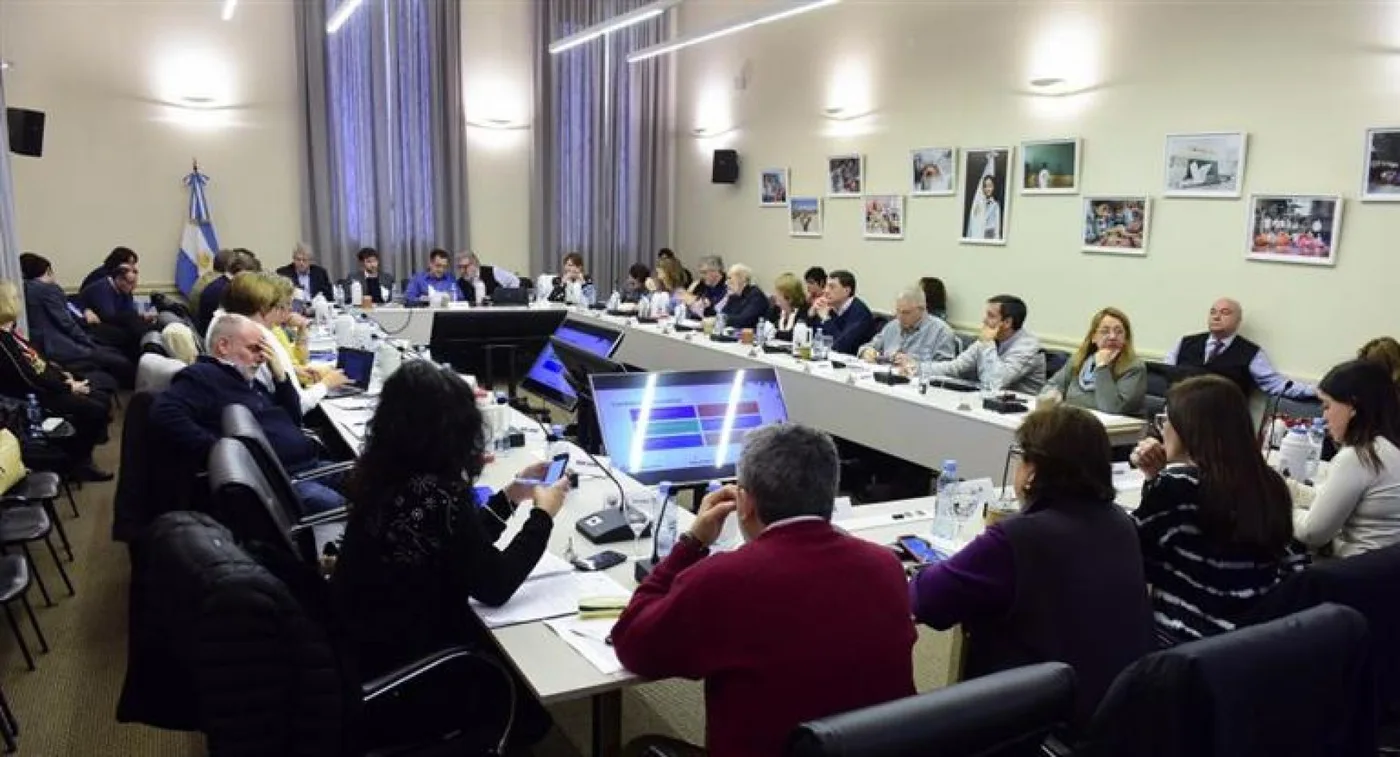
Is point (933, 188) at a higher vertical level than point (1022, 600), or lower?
higher

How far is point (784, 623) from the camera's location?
1.48 meters

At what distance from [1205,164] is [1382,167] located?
96cm

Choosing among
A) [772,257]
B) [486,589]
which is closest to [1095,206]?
[772,257]

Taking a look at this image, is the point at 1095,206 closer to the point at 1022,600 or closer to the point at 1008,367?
the point at 1008,367

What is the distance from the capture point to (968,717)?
128 cm

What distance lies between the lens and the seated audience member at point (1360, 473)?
2518 millimetres

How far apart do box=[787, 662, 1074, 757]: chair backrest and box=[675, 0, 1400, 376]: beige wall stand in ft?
15.6

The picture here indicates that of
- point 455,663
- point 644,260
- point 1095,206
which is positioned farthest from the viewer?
point 644,260

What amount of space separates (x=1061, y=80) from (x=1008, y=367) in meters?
2.62

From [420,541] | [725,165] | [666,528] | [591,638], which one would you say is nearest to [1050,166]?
[725,165]

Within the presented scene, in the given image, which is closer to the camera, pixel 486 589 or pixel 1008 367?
pixel 486 589

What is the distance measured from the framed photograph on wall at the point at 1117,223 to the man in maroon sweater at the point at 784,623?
5195 mm

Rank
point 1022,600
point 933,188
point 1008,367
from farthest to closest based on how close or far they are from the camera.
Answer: point 933,188, point 1008,367, point 1022,600

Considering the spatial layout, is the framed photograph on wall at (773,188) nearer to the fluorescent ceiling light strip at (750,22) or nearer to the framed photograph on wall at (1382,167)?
the fluorescent ceiling light strip at (750,22)
